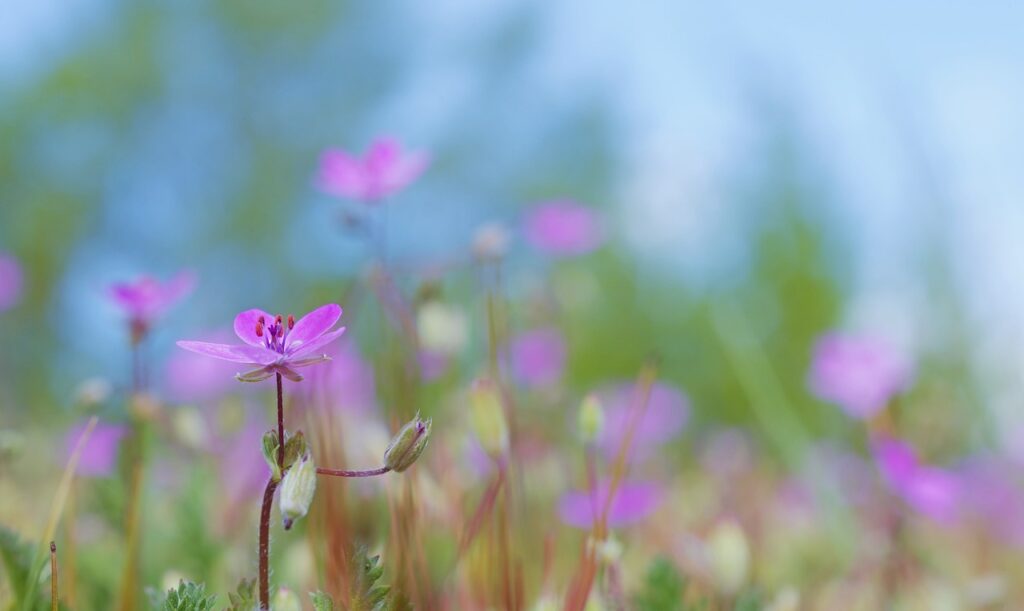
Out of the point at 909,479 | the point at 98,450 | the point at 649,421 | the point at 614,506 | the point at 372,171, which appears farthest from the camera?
the point at 649,421

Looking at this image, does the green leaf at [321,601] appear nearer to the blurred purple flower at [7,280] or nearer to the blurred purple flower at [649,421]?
the blurred purple flower at [649,421]

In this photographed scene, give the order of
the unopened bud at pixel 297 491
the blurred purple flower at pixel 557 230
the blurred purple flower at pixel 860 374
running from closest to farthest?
the unopened bud at pixel 297 491
the blurred purple flower at pixel 860 374
the blurred purple flower at pixel 557 230

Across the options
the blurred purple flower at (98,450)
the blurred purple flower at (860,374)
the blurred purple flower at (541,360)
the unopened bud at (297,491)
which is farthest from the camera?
the blurred purple flower at (541,360)

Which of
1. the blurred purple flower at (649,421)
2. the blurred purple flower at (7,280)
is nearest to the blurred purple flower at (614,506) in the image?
the blurred purple flower at (649,421)

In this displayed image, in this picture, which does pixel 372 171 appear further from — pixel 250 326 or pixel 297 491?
pixel 297 491

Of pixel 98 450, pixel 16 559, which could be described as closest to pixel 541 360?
pixel 98 450

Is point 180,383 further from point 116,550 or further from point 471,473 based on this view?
point 116,550

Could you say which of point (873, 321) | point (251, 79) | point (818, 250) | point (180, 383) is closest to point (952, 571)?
point (180, 383)

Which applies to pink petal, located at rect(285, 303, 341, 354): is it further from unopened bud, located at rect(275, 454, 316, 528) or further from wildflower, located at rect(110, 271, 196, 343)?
wildflower, located at rect(110, 271, 196, 343)

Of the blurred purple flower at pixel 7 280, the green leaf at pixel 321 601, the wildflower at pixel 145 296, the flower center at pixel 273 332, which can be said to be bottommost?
the green leaf at pixel 321 601
